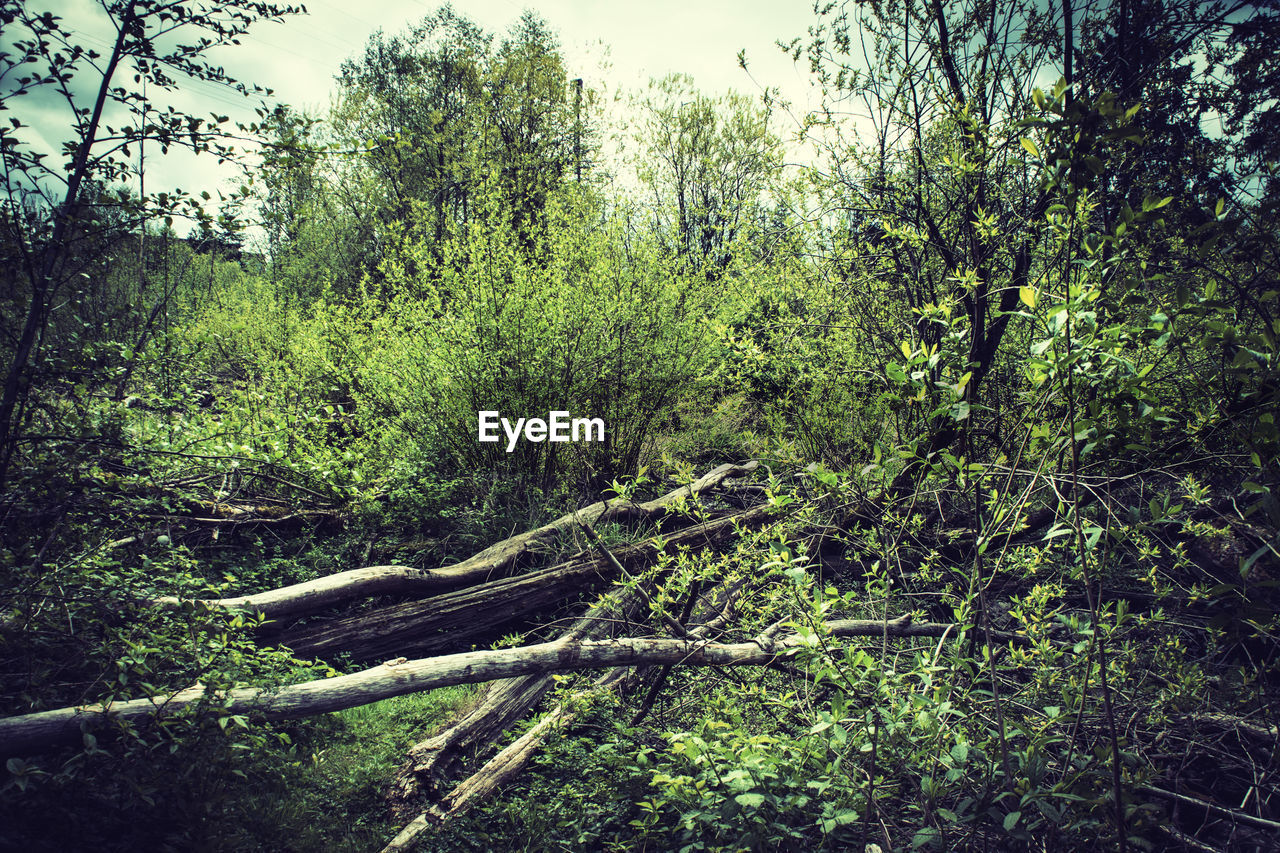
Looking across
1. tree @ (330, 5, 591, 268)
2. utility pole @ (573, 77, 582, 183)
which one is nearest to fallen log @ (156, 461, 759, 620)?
tree @ (330, 5, 591, 268)

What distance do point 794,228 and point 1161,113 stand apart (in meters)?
2.59

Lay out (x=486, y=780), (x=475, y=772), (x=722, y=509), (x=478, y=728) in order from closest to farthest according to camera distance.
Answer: (x=486, y=780) < (x=475, y=772) < (x=478, y=728) < (x=722, y=509)

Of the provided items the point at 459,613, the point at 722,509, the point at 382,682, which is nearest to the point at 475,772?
the point at 382,682

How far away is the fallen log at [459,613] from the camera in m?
3.88

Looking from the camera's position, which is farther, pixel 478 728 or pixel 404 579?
pixel 404 579

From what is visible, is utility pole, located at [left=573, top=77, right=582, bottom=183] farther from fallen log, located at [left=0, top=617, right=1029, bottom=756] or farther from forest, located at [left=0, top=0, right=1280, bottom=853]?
fallen log, located at [left=0, top=617, right=1029, bottom=756]

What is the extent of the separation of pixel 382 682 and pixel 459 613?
150 cm

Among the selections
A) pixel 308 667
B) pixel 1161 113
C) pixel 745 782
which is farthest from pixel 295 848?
pixel 1161 113

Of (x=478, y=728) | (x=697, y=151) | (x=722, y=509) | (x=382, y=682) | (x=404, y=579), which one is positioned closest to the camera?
(x=382, y=682)

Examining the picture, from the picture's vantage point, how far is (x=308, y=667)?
3.45 metres

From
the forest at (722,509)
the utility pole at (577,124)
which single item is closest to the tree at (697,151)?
the utility pole at (577,124)

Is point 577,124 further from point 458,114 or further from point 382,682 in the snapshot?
point 382,682

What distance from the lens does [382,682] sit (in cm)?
274

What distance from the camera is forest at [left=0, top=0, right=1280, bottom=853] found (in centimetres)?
181
